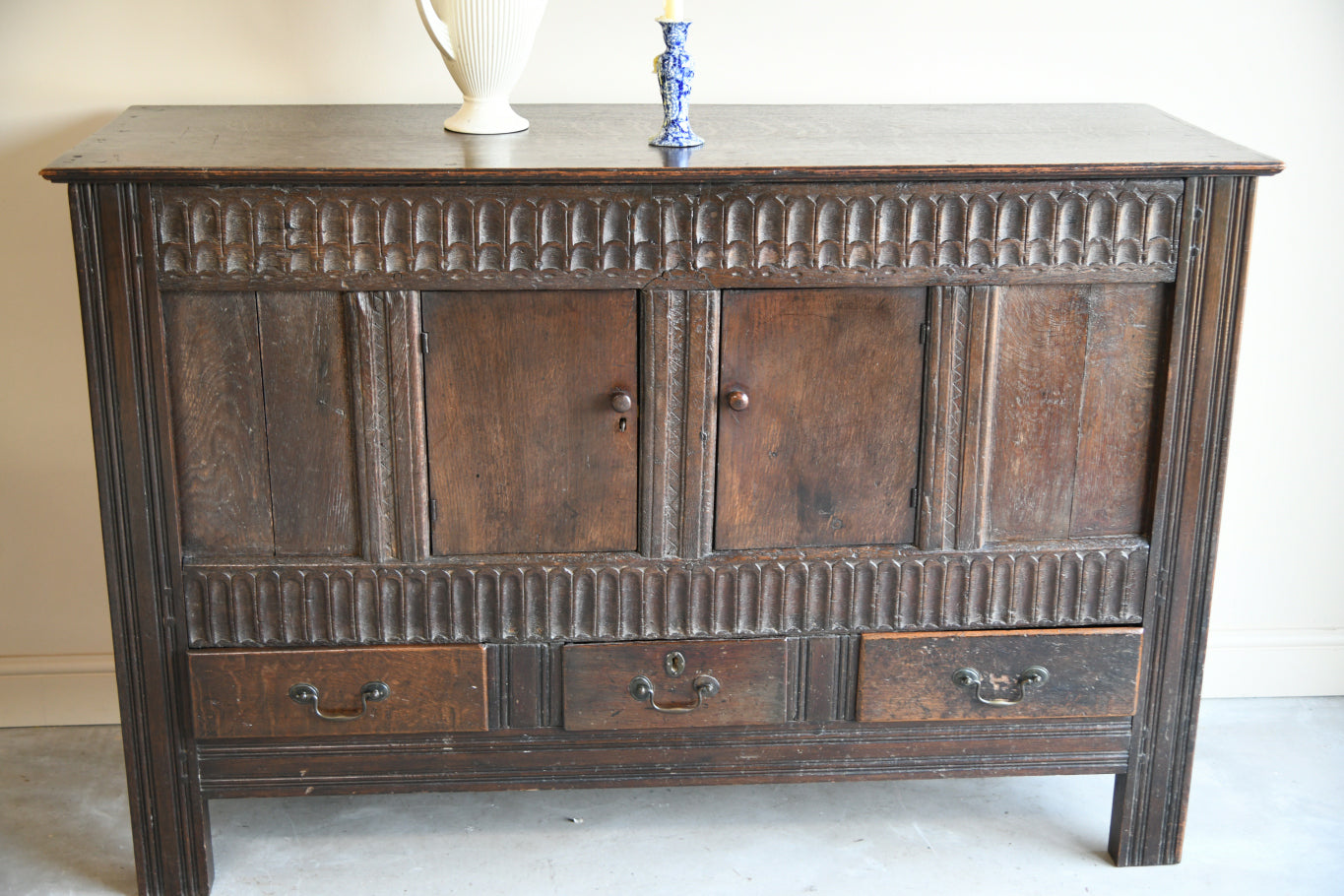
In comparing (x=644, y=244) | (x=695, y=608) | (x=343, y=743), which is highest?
(x=644, y=244)

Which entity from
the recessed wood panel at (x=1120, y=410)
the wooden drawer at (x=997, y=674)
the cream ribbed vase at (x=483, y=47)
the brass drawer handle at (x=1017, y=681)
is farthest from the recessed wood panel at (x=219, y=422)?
the recessed wood panel at (x=1120, y=410)

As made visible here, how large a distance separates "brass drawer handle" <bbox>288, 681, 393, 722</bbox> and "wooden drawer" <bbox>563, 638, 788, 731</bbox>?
1.02ft

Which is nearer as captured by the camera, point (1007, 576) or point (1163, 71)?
point (1007, 576)

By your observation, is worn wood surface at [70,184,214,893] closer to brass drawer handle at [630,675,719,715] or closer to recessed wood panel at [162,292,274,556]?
recessed wood panel at [162,292,274,556]

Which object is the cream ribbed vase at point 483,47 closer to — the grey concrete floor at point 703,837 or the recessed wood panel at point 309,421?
the recessed wood panel at point 309,421

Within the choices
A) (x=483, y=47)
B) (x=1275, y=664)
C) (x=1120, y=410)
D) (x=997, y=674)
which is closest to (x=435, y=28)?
(x=483, y=47)

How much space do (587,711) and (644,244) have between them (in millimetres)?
800

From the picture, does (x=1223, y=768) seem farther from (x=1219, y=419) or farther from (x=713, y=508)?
(x=713, y=508)

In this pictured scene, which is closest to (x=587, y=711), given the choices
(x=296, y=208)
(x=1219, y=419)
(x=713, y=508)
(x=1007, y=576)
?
(x=713, y=508)

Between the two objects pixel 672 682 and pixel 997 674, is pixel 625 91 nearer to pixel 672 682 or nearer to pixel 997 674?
pixel 672 682

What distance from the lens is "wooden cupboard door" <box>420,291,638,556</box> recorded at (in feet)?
6.68

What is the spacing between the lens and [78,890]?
2.29 meters

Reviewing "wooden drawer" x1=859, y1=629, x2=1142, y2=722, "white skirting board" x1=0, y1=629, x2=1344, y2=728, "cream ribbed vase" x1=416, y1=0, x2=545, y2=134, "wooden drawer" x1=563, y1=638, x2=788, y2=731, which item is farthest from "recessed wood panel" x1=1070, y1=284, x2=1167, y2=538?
"cream ribbed vase" x1=416, y1=0, x2=545, y2=134

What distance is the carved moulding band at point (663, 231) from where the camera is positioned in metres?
1.95
